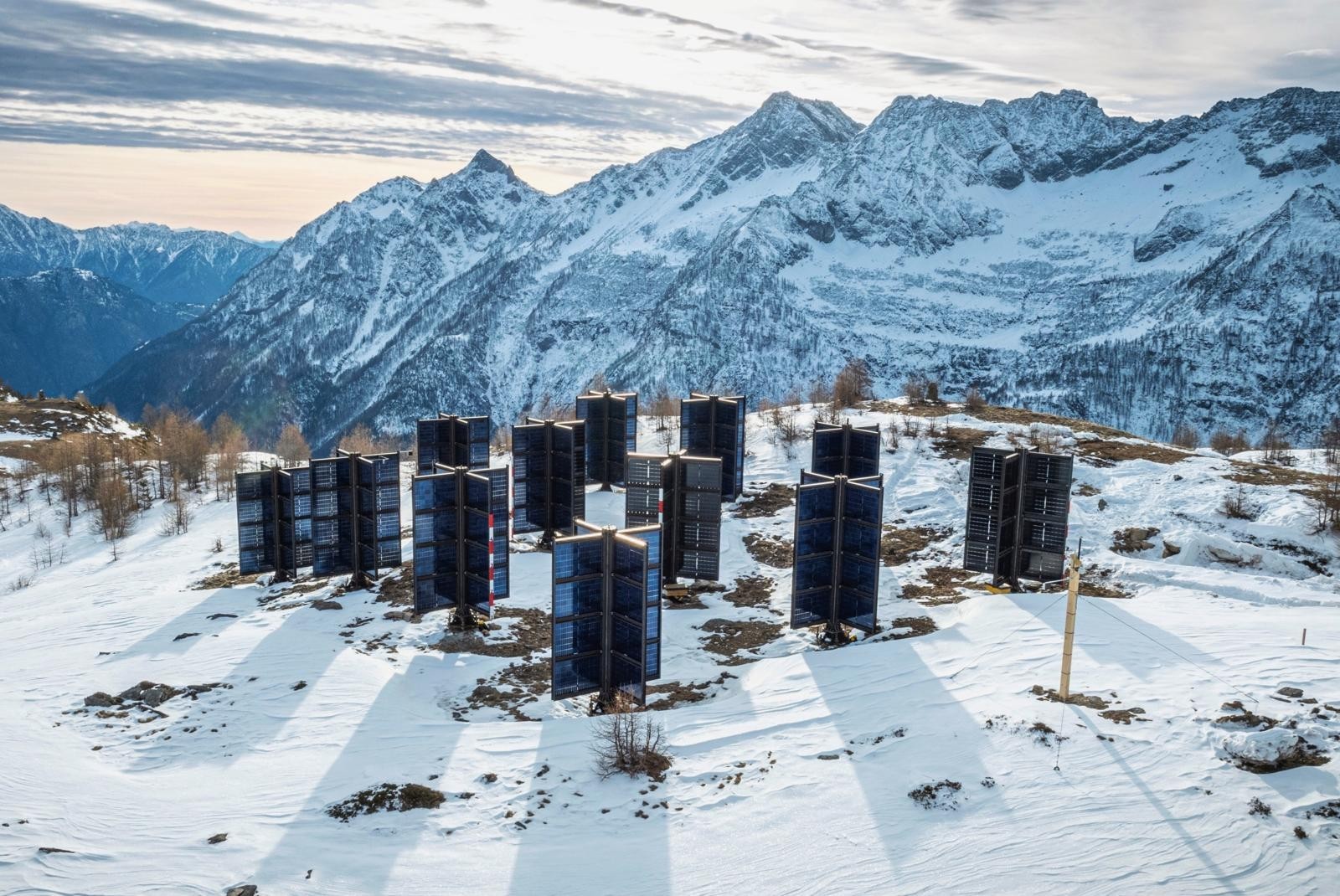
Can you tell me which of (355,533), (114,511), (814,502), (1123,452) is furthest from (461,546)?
(114,511)

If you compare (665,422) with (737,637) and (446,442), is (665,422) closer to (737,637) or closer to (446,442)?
(446,442)

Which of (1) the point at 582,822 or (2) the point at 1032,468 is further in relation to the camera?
(2) the point at 1032,468

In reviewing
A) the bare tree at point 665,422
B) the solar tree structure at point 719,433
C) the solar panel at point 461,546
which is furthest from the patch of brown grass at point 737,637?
the bare tree at point 665,422

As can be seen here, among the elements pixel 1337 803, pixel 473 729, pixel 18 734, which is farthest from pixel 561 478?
pixel 1337 803

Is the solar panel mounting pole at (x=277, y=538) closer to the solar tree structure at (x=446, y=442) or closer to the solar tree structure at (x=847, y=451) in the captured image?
the solar tree structure at (x=446, y=442)

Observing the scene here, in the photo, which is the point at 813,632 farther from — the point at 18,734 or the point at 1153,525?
the point at 18,734

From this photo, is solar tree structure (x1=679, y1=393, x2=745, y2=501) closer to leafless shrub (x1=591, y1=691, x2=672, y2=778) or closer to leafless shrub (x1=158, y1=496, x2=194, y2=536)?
leafless shrub (x1=591, y1=691, x2=672, y2=778)

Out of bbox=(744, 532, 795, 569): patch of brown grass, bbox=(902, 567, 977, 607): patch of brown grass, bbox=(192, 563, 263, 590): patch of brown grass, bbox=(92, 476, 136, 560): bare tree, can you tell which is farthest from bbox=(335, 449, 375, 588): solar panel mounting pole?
bbox=(92, 476, 136, 560): bare tree
